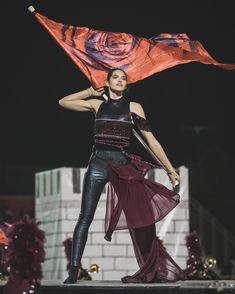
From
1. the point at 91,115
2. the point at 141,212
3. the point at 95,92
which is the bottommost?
the point at 141,212

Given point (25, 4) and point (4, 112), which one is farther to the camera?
point (4, 112)

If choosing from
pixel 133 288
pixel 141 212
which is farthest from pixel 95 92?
pixel 133 288

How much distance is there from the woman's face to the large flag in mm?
294

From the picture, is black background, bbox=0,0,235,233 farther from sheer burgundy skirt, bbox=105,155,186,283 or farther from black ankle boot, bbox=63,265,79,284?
black ankle boot, bbox=63,265,79,284

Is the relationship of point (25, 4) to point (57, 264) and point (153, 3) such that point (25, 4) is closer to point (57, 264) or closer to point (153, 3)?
point (153, 3)

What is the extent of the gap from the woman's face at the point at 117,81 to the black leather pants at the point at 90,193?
42 cm

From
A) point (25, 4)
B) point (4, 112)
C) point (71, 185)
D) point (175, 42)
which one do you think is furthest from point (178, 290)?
point (4, 112)

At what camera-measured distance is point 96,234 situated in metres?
10.5

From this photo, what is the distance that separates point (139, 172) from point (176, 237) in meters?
3.81

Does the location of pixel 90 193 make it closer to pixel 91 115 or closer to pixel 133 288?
pixel 133 288

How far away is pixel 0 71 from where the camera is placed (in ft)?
49.7

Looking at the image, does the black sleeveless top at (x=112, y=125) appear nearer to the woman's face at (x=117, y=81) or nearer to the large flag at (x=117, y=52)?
the woman's face at (x=117, y=81)

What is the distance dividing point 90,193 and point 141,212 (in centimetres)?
35

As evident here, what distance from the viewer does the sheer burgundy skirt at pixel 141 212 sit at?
6898 mm
